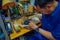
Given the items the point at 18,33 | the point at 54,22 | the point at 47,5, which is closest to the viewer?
the point at 47,5

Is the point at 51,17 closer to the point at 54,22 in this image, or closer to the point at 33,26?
the point at 54,22

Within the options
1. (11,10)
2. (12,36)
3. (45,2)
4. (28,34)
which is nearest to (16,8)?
(11,10)

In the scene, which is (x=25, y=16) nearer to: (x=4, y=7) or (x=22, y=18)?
(x=22, y=18)

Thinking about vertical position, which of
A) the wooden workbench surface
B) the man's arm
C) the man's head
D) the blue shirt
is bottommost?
the wooden workbench surface

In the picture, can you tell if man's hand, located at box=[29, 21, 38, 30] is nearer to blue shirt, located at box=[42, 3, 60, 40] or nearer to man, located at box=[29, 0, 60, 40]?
man, located at box=[29, 0, 60, 40]

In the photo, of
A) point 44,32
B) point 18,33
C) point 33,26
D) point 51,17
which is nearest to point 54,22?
point 51,17

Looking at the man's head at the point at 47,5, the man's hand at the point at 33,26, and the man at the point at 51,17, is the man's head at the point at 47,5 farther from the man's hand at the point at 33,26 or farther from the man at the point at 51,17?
the man's hand at the point at 33,26

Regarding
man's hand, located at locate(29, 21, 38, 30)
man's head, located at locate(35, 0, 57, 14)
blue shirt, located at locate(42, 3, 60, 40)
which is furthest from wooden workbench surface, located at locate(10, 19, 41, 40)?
man's head, located at locate(35, 0, 57, 14)

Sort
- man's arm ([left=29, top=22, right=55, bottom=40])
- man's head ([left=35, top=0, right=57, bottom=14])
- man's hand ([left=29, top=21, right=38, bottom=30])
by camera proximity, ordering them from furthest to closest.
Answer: man's hand ([left=29, top=21, right=38, bottom=30]), man's arm ([left=29, top=22, right=55, bottom=40]), man's head ([left=35, top=0, right=57, bottom=14])

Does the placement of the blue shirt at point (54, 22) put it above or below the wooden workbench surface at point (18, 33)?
above

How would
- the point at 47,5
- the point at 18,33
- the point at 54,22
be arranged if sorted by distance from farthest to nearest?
the point at 18,33 → the point at 54,22 → the point at 47,5

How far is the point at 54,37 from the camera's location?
1.81 m

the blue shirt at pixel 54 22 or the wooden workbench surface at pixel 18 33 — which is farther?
the wooden workbench surface at pixel 18 33

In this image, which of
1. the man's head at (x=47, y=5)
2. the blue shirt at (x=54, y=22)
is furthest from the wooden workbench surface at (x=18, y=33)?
the man's head at (x=47, y=5)
